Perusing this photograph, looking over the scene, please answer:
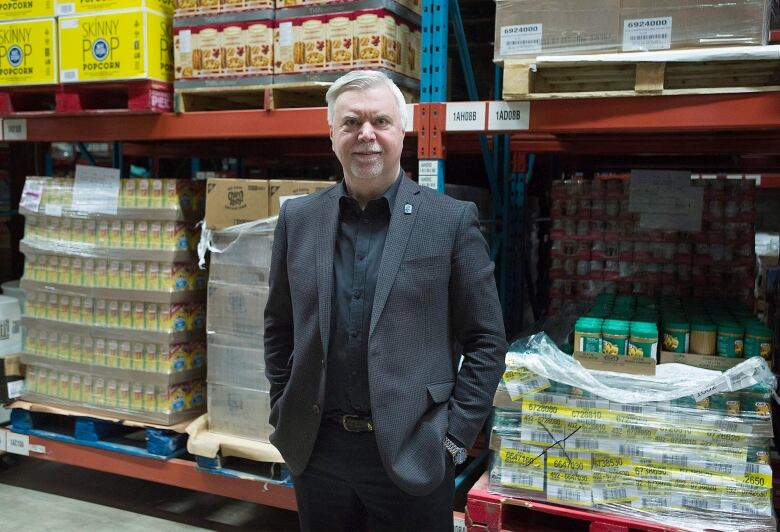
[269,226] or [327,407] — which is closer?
[327,407]

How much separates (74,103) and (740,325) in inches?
158

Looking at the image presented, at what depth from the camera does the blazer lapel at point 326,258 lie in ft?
7.57

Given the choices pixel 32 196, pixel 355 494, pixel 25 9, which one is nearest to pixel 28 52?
pixel 25 9

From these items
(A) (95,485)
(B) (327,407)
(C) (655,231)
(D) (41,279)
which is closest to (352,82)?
(B) (327,407)

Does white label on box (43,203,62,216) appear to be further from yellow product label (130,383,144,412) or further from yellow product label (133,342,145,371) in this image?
yellow product label (130,383,144,412)

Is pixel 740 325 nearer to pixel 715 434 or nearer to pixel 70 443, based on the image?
pixel 715 434

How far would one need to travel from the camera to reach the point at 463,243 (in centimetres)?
235

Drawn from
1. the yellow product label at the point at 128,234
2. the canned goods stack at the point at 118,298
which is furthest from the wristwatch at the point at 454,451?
the yellow product label at the point at 128,234

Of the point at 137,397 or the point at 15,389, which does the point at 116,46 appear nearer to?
the point at 137,397

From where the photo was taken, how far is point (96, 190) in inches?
177

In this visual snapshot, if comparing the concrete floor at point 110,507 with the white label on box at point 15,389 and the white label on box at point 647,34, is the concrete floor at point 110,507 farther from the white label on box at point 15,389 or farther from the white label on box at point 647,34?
the white label on box at point 647,34

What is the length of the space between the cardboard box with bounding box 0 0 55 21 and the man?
2.90 meters

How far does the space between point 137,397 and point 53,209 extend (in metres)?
1.39

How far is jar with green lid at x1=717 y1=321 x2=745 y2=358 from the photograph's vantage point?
3.19 meters
